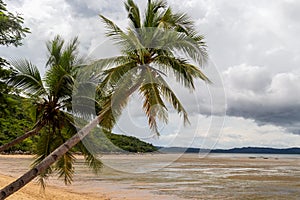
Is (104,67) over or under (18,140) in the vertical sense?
over

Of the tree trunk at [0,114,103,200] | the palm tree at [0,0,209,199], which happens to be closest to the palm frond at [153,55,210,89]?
the palm tree at [0,0,209,199]

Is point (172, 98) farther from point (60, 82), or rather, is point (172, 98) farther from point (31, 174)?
point (31, 174)

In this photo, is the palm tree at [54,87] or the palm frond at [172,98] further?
the palm tree at [54,87]

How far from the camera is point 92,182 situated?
28.0 meters

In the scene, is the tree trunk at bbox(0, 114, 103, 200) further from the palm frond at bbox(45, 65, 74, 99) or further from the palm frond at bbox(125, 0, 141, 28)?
the palm frond at bbox(125, 0, 141, 28)

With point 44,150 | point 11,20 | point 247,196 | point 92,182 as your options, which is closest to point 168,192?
point 247,196

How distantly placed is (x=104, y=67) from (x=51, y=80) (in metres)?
1.68

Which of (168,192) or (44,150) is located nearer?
(44,150)

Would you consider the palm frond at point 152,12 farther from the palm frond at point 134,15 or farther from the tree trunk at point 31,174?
the tree trunk at point 31,174

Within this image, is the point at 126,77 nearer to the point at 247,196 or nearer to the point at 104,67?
the point at 104,67

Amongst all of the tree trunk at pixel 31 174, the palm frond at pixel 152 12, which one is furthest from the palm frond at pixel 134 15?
the tree trunk at pixel 31 174

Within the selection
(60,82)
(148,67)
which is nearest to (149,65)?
(148,67)

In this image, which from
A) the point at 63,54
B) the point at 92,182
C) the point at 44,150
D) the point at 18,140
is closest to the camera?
the point at 18,140

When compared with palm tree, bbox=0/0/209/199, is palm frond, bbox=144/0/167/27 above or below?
above
